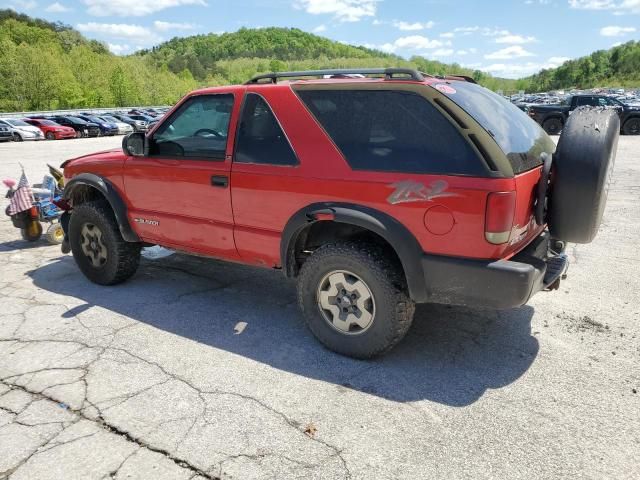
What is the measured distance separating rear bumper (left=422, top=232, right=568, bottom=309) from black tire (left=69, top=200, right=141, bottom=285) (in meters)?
2.98

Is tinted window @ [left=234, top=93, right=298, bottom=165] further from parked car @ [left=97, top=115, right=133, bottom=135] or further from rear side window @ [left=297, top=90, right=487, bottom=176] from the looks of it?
parked car @ [left=97, top=115, right=133, bottom=135]

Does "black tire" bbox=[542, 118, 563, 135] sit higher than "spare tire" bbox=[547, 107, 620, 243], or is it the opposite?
"spare tire" bbox=[547, 107, 620, 243]

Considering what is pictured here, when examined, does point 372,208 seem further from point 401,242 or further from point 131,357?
point 131,357

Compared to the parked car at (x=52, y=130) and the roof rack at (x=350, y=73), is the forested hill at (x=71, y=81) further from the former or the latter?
the roof rack at (x=350, y=73)

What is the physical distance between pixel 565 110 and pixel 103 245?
22.3 metres

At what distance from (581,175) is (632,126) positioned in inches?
881

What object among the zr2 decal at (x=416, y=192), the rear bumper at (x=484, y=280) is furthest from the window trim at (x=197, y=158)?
the rear bumper at (x=484, y=280)

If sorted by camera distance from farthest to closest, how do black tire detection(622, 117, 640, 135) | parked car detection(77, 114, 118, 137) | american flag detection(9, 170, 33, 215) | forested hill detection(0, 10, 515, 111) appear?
forested hill detection(0, 10, 515, 111) < parked car detection(77, 114, 118, 137) < black tire detection(622, 117, 640, 135) < american flag detection(9, 170, 33, 215)

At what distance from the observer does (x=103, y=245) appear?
474 cm

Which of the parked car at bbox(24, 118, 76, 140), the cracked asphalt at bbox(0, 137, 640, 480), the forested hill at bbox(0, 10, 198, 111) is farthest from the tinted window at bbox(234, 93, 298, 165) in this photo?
the forested hill at bbox(0, 10, 198, 111)

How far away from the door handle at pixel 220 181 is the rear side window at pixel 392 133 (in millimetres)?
852

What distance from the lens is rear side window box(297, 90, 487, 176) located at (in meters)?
2.87

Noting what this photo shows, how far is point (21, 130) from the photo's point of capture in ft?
85.8

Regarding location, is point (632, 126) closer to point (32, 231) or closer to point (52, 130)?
point (32, 231)
